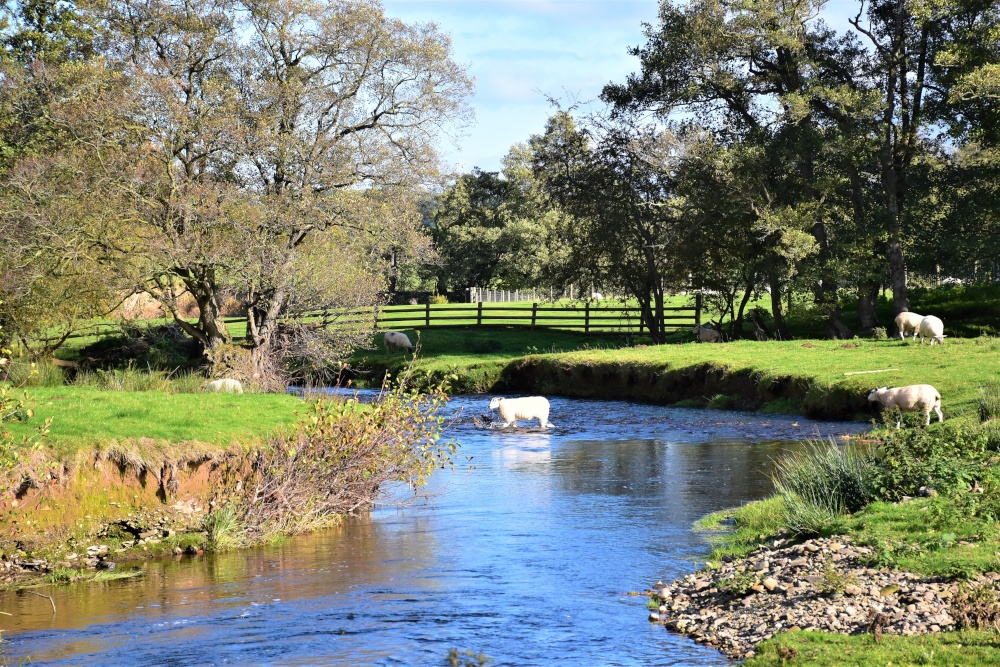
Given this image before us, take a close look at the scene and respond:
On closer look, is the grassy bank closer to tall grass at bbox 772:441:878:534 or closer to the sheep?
the sheep

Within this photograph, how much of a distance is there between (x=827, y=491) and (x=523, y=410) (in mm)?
16460

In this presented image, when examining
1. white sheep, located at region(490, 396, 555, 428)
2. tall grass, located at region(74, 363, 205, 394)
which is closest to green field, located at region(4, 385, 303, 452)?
tall grass, located at region(74, 363, 205, 394)

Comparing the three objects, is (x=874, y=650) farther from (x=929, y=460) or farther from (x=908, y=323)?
(x=908, y=323)

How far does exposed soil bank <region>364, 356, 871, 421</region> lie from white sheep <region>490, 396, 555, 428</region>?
8.60 ft

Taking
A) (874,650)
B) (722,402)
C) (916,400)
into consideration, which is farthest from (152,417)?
(722,402)

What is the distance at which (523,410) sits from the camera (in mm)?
30312

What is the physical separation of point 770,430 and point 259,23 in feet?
73.0

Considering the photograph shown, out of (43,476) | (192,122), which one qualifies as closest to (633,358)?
(192,122)

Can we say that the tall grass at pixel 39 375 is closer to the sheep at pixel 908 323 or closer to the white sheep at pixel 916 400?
the white sheep at pixel 916 400

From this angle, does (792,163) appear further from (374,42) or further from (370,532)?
(370,532)

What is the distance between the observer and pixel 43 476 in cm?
1373

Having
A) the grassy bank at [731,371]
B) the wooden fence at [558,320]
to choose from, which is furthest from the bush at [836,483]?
the wooden fence at [558,320]

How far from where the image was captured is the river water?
1032 cm

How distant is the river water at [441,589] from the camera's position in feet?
33.9
